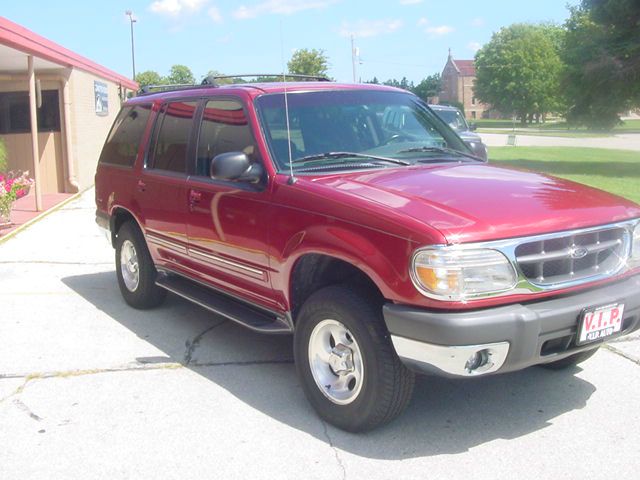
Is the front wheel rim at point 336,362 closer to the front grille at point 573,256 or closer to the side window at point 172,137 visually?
the front grille at point 573,256

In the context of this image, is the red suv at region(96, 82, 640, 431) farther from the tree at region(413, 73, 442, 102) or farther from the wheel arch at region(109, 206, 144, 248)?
the tree at region(413, 73, 442, 102)

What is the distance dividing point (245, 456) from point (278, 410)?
0.61 m

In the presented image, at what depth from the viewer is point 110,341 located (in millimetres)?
5758

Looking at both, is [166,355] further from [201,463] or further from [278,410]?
[201,463]

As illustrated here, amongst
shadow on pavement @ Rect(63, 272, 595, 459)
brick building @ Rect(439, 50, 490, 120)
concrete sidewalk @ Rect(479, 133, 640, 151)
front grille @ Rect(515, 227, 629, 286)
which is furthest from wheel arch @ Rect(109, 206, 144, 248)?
brick building @ Rect(439, 50, 490, 120)

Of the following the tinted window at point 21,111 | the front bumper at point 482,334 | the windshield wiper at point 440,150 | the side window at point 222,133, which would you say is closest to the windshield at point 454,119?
the tinted window at point 21,111

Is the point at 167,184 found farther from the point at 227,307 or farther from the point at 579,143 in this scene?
the point at 579,143

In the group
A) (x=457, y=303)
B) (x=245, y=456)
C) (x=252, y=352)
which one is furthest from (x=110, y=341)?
(x=457, y=303)

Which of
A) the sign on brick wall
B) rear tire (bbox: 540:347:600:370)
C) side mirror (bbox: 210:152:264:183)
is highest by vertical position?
the sign on brick wall

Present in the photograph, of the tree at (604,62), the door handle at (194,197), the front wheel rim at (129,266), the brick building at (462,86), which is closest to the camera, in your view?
the door handle at (194,197)

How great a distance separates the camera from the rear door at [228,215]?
15.0 feet

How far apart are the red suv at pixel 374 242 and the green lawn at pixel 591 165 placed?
31.3 ft

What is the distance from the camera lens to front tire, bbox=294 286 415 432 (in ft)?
12.3

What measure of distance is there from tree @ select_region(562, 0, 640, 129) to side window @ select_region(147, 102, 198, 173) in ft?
57.0
